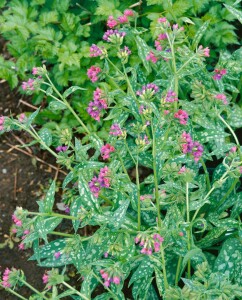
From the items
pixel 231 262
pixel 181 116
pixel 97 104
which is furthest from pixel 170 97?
pixel 231 262

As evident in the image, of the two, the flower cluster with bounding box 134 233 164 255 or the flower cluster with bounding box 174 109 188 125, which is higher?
the flower cluster with bounding box 174 109 188 125

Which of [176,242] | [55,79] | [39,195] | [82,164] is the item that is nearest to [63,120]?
[55,79]

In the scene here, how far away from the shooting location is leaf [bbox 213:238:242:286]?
2172 mm

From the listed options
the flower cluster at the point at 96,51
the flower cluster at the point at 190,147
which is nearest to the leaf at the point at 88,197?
the flower cluster at the point at 190,147

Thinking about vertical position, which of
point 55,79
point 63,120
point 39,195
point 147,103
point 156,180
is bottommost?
point 39,195

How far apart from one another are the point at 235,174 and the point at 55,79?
1.46m

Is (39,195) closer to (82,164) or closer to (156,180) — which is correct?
(82,164)

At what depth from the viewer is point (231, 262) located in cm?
219

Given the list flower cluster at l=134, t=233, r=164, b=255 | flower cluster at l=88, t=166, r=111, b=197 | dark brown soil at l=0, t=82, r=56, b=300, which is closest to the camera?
flower cluster at l=134, t=233, r=164, b=255

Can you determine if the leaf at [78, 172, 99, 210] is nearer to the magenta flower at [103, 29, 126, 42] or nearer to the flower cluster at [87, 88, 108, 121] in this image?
the flower cluster at [87, 88, 108, 121]

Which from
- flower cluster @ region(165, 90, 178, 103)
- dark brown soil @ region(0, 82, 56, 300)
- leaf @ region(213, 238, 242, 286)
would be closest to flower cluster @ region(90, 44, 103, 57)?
flower cluster @ region(165, 90, 178, 103)

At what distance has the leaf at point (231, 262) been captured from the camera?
217cm

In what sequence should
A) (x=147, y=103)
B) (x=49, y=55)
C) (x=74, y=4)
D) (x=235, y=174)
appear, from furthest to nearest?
1. (x=74, y=4)
2. (x=49, y=55)
3. (x=235, y=174)
4. (x=147, y=103)

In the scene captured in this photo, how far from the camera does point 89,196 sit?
2.03m
